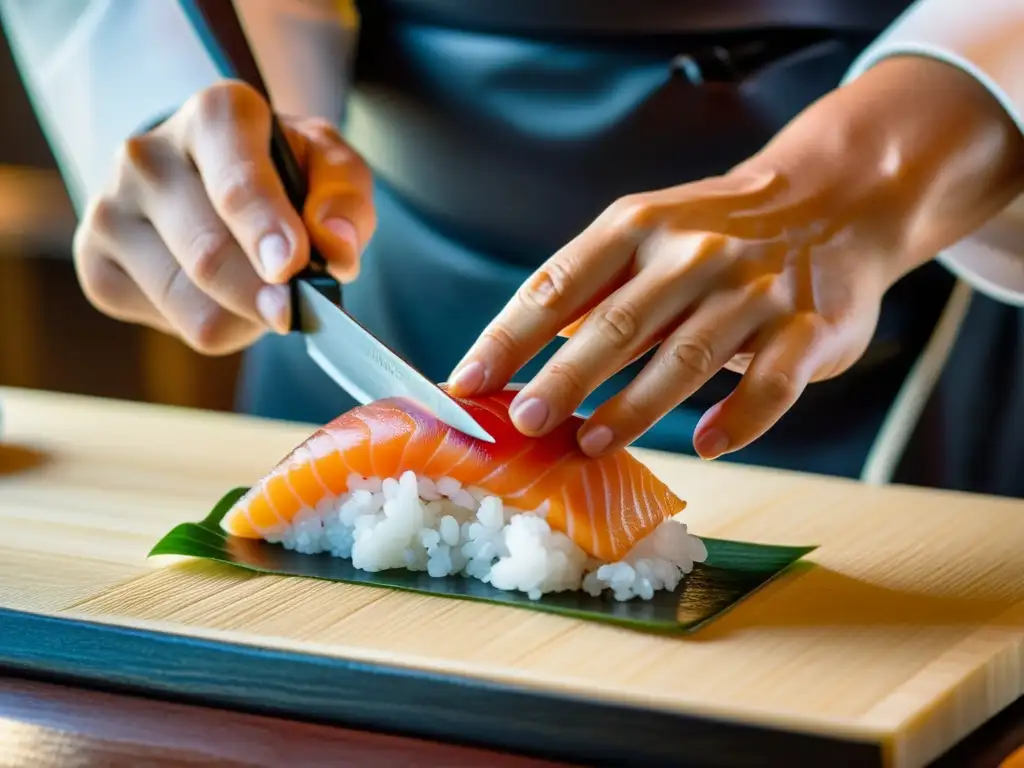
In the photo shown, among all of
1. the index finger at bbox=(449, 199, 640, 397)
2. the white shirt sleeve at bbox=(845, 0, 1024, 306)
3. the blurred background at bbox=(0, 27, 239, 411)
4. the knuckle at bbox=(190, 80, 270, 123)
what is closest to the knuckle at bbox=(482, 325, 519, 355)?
the index finger at bbox=(449, 199, 640, 397)

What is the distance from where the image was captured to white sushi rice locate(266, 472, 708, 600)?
114cm

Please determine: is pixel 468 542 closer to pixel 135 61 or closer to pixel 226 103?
pixel 226 103

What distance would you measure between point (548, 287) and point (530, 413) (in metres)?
0.12

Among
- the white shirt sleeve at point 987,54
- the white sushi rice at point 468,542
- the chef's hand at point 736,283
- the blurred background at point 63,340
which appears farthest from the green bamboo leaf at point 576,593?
the blurred background at point 63,340

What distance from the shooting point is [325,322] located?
144 centimetres

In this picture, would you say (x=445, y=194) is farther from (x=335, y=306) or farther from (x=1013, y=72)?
(x=1013, y=72)

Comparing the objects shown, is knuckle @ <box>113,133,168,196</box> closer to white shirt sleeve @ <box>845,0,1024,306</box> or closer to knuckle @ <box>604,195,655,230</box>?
knuckle @ <box>604,195,655,230</box>

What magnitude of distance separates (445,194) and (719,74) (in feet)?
1.43

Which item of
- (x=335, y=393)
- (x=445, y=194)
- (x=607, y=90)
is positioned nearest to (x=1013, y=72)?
(x=607, y=90)

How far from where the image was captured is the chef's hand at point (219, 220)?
1.46 meters

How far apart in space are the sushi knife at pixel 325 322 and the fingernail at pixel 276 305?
12 mm

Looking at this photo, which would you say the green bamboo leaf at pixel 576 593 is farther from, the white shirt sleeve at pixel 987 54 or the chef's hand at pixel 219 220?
the white shirt sleeve at pixel 987 54

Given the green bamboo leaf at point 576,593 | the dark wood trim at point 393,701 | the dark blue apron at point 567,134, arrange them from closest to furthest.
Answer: the dark wood trim at point 393,701, the green bamboo leaf at point 576,593, the dark blue apron at point 567,134

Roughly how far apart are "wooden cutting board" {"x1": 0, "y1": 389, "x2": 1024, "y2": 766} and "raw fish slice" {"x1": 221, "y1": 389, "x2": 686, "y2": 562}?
0.09 meters
